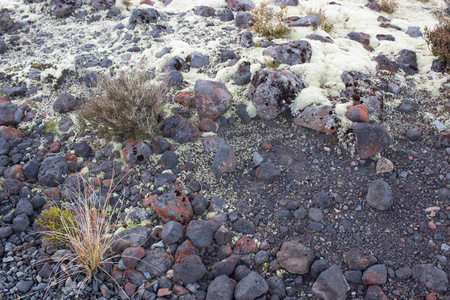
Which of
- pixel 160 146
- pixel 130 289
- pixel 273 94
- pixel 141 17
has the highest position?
pixel 141 17

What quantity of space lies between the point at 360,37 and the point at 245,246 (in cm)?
644

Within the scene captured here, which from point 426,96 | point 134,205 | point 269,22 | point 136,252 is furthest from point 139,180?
point 426,96

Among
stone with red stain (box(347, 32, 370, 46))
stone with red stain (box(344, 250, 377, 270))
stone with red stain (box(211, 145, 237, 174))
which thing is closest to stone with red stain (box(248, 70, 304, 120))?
stone with red stain (box(211, 145, 237, 174))

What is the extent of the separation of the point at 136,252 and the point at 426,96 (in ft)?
19.4

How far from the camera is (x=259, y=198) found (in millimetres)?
4715

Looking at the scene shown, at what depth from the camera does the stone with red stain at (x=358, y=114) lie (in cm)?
529

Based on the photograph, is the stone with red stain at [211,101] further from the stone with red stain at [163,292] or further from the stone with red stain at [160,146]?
the stone with red stain at [163,292]

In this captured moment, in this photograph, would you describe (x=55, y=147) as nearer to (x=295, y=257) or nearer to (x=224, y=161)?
(x=224, y=161)

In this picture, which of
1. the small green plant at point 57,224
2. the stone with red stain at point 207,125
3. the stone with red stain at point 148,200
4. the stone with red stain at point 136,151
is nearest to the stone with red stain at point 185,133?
the stone with red stain at point 207,125

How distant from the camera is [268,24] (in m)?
7.57

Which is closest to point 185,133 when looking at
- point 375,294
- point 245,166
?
point 245,166

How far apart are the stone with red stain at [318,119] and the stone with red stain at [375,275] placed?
2428 mm

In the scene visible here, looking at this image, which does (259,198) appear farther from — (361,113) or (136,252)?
(361,113)

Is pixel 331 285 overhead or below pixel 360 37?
below
